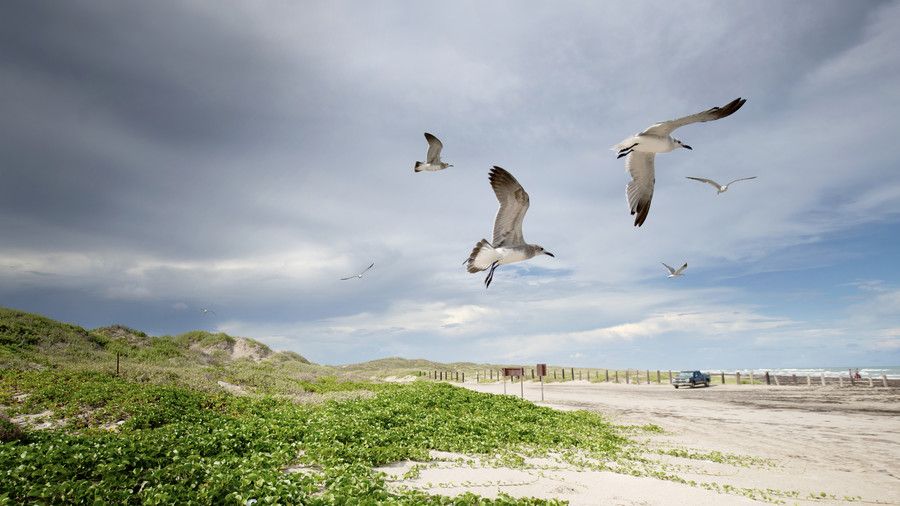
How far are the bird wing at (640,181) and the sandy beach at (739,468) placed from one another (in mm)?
6322

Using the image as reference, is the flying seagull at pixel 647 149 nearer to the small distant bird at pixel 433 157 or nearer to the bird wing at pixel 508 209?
the bird wing at pixel 508 209

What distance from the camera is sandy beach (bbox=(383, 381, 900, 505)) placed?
35.7ft

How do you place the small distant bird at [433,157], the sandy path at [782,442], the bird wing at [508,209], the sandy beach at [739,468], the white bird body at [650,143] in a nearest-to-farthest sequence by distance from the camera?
the white bird body at [650,143] → the sandy beach at [739,468] → the bird wing at [508,209] → the sandy path at [782,442] → the small distant bird at [433,157]

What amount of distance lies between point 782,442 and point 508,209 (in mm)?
15950

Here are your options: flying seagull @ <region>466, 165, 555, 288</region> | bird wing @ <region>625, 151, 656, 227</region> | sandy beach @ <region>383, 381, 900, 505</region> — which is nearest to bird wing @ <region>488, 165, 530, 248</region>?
flying seagull @ <region>466, 165, 555, 288</region>

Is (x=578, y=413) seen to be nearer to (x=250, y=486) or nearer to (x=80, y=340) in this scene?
(x=250, y=486)

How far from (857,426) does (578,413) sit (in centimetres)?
1257

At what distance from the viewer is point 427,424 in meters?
16.6

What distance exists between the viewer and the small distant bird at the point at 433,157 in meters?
14.6

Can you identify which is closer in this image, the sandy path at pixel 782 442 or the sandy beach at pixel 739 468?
the sandy beach at pixel 739 468

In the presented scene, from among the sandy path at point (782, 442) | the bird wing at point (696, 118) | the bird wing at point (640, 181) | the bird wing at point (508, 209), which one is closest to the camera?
the bird wing at point (696, 118)

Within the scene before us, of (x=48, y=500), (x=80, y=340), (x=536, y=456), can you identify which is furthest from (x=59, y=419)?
(x=80, y=340)

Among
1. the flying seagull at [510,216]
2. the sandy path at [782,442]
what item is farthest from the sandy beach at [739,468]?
the flying seagull at [510,216]

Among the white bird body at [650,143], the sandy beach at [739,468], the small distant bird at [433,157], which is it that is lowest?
the sandy beach at [739,468]
